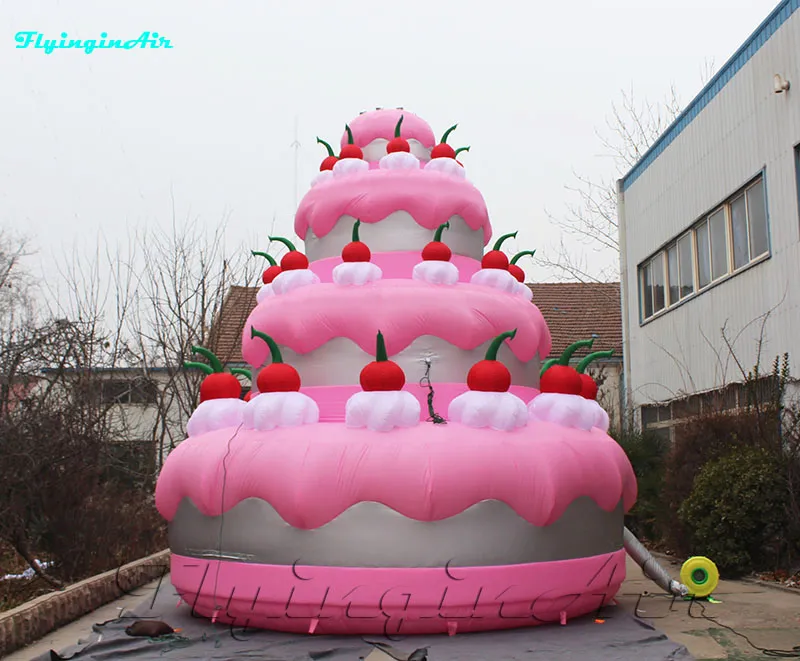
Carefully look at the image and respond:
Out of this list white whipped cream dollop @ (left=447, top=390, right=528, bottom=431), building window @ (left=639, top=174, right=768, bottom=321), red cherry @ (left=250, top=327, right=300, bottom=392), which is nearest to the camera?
white whipped cream dollop @ (left=447, top=390, right=528, bottom=431)

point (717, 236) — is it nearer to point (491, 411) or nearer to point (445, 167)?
point (445, 167)

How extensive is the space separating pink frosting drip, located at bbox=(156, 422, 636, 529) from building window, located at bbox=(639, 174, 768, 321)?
687 centimetres

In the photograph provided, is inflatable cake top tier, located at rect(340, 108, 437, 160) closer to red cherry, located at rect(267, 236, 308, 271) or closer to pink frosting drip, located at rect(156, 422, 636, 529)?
red cherry, located at rect(267, 236, 308, 271)

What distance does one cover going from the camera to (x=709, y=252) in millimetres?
14547

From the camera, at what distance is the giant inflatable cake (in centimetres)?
659

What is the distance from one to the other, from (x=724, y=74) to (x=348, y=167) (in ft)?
25.6

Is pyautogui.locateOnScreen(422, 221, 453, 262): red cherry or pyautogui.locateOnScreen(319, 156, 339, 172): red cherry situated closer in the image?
pyautogui.locateOnScreen(422, 221, 453, 262): red cherry

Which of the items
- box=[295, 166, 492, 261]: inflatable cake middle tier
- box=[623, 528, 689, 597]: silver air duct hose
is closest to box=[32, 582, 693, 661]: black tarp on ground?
box=[623, 528, 689, 597]: silver air duct hose

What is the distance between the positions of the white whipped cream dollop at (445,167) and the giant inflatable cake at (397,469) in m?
1.03

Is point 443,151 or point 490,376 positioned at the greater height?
point 443,151

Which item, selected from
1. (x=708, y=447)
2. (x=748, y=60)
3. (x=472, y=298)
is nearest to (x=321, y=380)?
(x=472, y=298)

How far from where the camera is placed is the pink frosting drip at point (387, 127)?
9.72 meters

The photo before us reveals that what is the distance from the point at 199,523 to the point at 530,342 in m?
3.51

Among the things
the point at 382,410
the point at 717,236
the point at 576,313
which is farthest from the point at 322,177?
the point at 576,313
